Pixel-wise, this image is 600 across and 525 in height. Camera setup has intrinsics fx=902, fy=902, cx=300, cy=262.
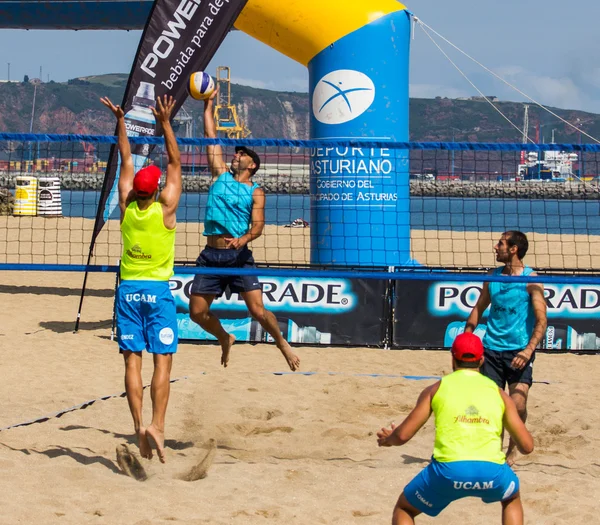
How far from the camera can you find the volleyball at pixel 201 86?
6.89 meters

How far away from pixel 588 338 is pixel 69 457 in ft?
21.0

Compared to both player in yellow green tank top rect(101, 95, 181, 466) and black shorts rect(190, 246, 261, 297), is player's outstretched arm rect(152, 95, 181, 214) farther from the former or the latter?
black shorts rect(190, 246, 261, 297)

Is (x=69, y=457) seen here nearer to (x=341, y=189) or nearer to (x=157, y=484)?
(x=157, y=484)

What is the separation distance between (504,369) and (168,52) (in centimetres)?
578

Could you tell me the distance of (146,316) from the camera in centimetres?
577

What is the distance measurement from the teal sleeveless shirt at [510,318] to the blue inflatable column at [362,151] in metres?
4.69

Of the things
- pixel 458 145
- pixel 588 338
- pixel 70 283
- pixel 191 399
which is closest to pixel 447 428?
pixel 458 145

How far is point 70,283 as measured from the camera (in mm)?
15844

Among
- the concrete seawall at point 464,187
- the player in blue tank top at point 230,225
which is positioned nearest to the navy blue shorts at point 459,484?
the player in blue tank top at point 230,225

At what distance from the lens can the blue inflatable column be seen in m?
10.9

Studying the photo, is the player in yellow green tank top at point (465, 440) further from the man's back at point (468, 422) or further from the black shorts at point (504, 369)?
the black shorts at point (504, 369)

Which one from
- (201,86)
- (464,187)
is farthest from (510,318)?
(464,187)

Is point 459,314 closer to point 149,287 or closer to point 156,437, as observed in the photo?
point 149,287

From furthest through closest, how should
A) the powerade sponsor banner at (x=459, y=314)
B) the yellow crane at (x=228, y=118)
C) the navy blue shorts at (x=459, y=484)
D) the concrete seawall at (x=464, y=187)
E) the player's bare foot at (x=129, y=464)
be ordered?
1. the yellow crane at (x=228, y=118)
2. the concrete seawall at (x=464, y=187)
3. the powerade sponsor banner at (x=459, y=314)
4. the player's bare foot at (x=129, y=464)
5. the navy blue shorts at (x=459, y=484)
